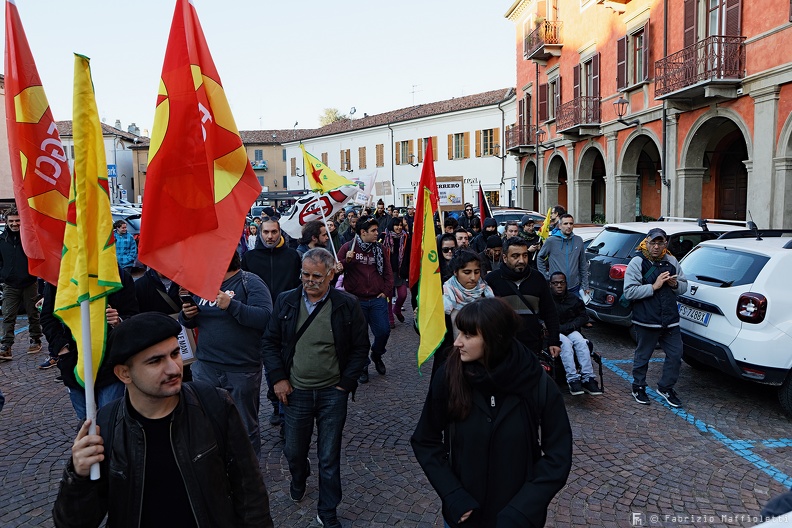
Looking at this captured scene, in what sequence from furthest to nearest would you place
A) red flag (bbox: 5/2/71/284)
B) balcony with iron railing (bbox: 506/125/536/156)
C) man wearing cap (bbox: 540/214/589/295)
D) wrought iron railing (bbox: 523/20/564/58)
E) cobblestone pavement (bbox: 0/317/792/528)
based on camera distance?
balcony with iron railing (bbox: 506/125/536/156)
wrought iron railing (bbox: 523/20/564/58)
man wearing cap (bbox: 540/214/589/295)
cobblestone pavement (bbox: 0/317/792/528)
red flag (bbox: 5/2/71/284)

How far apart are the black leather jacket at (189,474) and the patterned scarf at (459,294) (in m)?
2.32

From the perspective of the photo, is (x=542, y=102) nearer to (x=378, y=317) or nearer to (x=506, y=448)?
(x=378, y=317)

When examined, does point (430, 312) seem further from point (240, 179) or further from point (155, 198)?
point (155, 198)

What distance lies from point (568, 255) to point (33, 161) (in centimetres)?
612

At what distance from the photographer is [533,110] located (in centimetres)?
2870

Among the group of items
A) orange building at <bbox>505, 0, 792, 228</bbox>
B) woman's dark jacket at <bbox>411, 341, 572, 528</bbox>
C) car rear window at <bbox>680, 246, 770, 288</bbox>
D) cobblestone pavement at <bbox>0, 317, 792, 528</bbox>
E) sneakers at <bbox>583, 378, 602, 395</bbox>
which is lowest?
cobblestone pavement at <bbox>0, 317, 792, 528</bbox>

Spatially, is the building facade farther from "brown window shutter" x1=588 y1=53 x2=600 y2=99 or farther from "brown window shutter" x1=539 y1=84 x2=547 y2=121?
"brown window shutter" x1=588 y1=53 x2=600 y2=99

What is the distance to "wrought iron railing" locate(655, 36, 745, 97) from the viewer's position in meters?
14.0

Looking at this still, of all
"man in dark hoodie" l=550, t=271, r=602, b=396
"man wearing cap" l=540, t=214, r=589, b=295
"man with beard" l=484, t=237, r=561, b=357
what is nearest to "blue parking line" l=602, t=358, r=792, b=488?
"man in dark hoodie" l=550, t=271, r=602, b=396

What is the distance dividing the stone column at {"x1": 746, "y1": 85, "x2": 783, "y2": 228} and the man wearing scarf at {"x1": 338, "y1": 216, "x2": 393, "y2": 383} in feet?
34.7

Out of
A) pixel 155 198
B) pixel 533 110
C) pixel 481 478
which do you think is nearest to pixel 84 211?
pixel 155 198

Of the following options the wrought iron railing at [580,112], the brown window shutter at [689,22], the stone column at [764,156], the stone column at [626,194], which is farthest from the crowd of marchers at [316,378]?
the wrought iron railing at [580,112]

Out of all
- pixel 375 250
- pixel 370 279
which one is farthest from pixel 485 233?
pixel 370 279

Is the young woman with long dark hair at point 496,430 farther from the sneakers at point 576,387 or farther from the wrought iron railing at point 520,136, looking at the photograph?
the wrought iron railing at point 520,136
